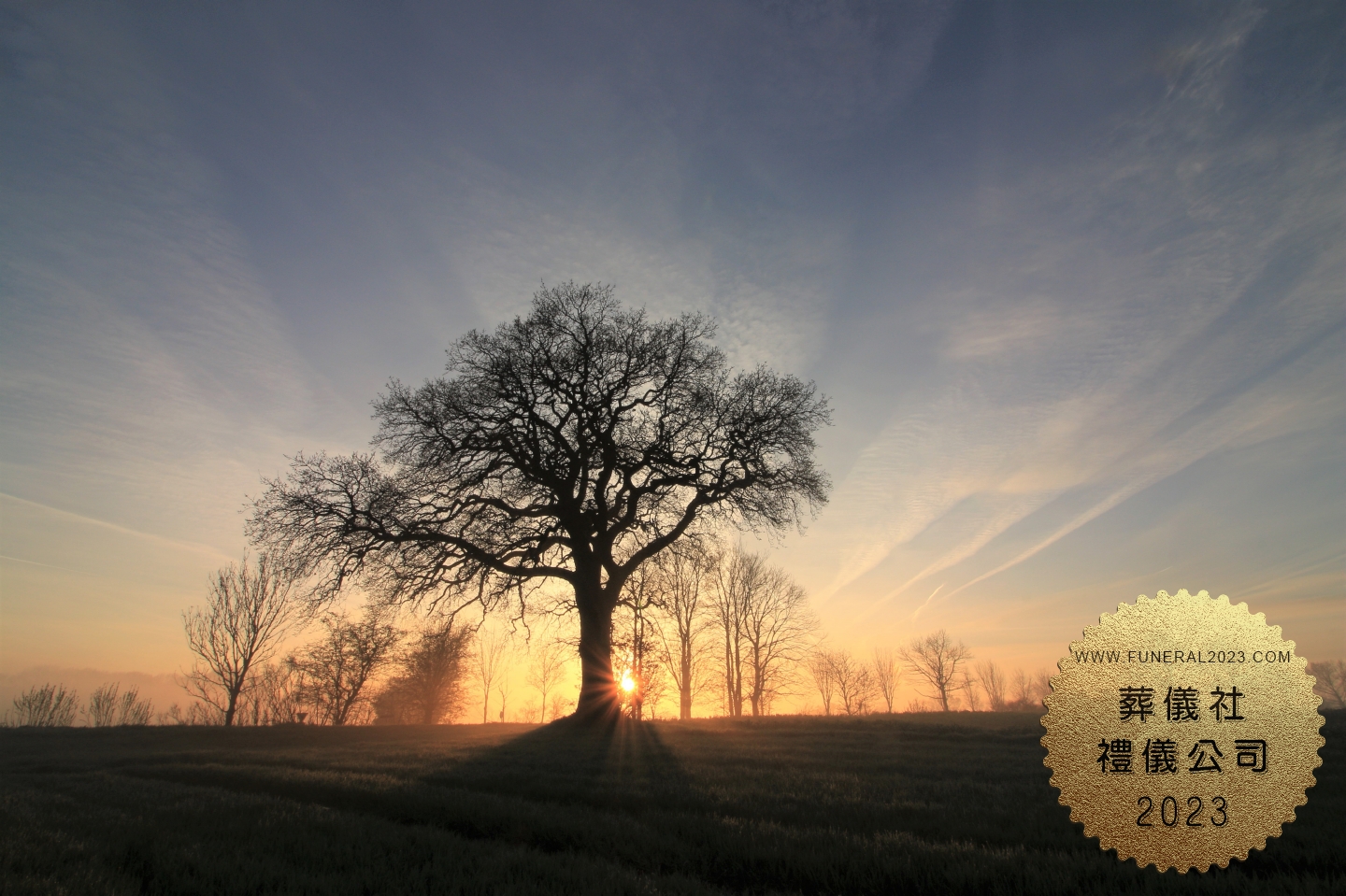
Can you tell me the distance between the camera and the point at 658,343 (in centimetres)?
2014

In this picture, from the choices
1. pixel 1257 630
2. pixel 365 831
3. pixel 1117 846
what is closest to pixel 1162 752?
pixel 1117 846

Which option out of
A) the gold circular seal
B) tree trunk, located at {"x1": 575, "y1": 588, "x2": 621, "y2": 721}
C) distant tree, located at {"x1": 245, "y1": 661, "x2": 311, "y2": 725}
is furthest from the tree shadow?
distant tree, located at {"x1": 245, "y1": 661, "x2": 311, "y2": 725}

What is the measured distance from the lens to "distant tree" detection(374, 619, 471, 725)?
5084 centimetres

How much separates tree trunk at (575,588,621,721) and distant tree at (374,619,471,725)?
31.6 meters

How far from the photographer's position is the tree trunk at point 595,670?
726 inches

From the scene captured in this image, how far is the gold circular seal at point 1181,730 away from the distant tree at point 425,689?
4833cm

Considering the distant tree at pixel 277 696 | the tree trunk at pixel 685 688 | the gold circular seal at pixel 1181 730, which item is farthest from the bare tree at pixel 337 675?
the gold circular seal at pixel 1181 730

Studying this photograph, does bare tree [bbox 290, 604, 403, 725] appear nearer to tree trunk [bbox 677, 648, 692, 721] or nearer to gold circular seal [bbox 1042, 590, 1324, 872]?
tree trunk [bbox 677, 648, 692, 721]

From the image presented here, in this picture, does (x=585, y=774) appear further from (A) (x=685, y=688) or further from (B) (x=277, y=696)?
(B) (x=277, y=696)

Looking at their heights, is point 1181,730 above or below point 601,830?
above

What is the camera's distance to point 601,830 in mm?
5695

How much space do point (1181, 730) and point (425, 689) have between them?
61427 millimetres

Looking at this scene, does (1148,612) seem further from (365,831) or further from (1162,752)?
(365,831)

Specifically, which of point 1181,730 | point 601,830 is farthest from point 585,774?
point 1181,730
